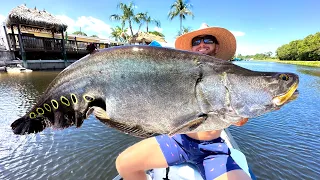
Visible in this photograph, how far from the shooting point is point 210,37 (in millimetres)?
3119

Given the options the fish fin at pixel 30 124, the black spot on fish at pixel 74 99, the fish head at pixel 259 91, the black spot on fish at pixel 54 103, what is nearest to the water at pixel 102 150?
the fish fin at pixel 30 124

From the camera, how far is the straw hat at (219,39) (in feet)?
9.78

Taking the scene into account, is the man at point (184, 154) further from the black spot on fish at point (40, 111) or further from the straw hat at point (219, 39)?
the black spot on fish at point (40, 111)

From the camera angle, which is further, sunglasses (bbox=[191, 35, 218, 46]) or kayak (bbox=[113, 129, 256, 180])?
sunglasses (bbox=[191, 35, 218, 46])

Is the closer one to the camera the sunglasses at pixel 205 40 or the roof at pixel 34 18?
the sunglasses at pixel 205 40

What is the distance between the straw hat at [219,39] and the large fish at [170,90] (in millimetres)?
1458

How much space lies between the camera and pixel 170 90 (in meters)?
1.66

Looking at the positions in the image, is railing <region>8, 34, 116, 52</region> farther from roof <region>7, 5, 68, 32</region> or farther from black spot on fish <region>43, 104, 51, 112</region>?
black spot on fish <region>43, 104, 51, 112</region>

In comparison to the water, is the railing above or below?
above

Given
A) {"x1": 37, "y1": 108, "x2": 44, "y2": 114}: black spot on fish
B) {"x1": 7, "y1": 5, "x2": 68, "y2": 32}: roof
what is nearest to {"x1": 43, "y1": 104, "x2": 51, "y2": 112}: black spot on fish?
{"x1": 37, "y1": 108, "x2": 44, "y2": 114}: black spot on fish

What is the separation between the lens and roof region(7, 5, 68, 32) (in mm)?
18833

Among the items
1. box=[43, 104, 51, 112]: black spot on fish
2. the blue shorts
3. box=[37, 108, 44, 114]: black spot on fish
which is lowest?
the blue shorts

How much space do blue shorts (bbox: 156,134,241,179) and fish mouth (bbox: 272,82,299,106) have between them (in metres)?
1.36

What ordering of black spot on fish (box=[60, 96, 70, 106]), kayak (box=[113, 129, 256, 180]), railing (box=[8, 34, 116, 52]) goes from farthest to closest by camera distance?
railing (box=[8, 34, 116, 52]) → kayak (box=[113, 129, 256, 180]) → black spot on fish (box=[60, 96, 70, 106])
